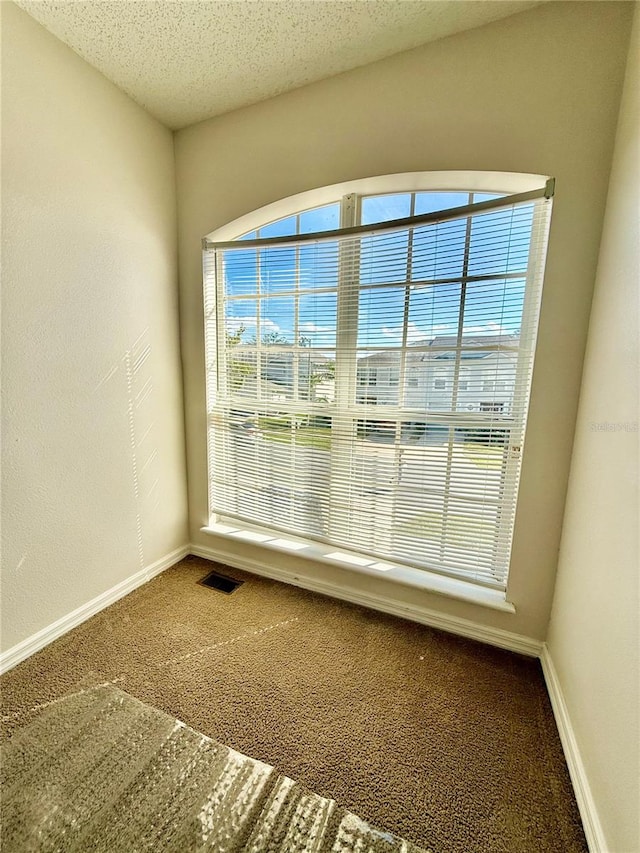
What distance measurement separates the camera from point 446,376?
5.38 ft

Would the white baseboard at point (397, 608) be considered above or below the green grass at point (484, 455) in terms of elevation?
below

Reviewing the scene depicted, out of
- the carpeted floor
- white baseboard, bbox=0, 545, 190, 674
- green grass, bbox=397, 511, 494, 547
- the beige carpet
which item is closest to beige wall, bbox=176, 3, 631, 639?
green grass, bbox=397, 511, 494, 547

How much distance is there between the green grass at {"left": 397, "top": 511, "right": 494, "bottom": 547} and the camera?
1639mm

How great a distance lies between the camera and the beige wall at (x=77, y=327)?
1.40 metres

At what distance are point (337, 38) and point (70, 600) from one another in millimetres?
2850

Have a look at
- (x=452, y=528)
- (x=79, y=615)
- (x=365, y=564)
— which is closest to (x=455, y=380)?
(x=452, y=528)

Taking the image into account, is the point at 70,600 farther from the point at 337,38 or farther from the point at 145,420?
the point at 337,38

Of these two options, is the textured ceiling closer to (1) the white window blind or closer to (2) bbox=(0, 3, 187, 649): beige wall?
(2) bbox=(0, 3, 187, 649): beige wall

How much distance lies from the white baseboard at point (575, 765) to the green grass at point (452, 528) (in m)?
0.55

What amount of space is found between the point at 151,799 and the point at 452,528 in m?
1.49

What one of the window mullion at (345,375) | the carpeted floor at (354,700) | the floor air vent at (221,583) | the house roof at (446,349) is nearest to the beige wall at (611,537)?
the carpeted floor at (354,700)

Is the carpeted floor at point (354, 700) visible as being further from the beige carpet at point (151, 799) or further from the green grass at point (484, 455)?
the green grass at point (484, 455)

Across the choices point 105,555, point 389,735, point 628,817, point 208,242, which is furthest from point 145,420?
point 628,817

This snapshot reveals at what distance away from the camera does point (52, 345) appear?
5.00 ft
